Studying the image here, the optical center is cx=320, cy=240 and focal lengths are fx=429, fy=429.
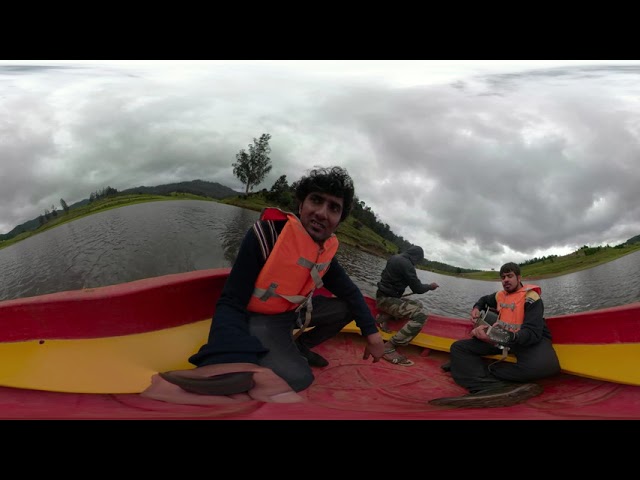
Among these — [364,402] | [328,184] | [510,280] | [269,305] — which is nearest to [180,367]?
[269,305]

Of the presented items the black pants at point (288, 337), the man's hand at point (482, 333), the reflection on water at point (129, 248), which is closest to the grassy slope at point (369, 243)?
the reflection on water at point (129, 248)

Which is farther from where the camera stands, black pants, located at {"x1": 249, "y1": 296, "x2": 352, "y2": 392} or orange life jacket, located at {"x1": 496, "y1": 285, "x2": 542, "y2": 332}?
orange life jacket, located at {"x1": 496, "y1": 285, "x2": 542, "y2": 332}

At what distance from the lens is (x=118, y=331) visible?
2.14 meters

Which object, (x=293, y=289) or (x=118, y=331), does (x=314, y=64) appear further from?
A: (x=118, y=331)

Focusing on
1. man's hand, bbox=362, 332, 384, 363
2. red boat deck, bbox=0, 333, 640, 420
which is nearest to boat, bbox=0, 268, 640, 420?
red boat deck, bbox=0, 333, 640, 420

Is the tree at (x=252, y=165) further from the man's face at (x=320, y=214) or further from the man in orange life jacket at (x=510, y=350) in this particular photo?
the man in orange life jacket at (x=510, y=350)

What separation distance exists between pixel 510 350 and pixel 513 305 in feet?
1.01

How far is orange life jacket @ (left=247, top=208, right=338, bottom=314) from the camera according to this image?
2.00m

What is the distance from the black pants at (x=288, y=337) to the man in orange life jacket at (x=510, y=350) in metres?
0.66

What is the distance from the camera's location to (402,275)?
2232 mm

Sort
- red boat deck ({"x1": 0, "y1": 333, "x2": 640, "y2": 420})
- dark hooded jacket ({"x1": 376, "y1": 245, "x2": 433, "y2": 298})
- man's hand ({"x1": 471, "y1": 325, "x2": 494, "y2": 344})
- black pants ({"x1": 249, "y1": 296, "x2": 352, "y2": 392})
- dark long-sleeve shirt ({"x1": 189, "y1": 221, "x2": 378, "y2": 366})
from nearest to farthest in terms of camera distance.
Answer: red boat deck ({"x1": 0, "y1": 333, "x2": 640, "y2": 420})
dark long-sleeve shirt ({"x1": 189, "y1": 221, "x2": 378, "y2": 366})
black pants ({"x1": 249, "y1": 296, "x2": 352, "y2": 392})
dark hooded jacket ({"x1": 376, "y1": 245, "x2": 433, "y2": 298})
man's hand ({"x1": 471, "y1": 325, "x2": 494, "y2": 344})

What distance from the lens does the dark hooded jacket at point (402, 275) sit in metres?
2.11

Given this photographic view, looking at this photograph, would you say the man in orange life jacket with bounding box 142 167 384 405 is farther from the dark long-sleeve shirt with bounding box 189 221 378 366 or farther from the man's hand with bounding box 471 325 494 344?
the man's hand with bounding box 471 325 494 344

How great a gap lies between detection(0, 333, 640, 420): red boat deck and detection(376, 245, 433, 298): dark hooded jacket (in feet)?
1.60
